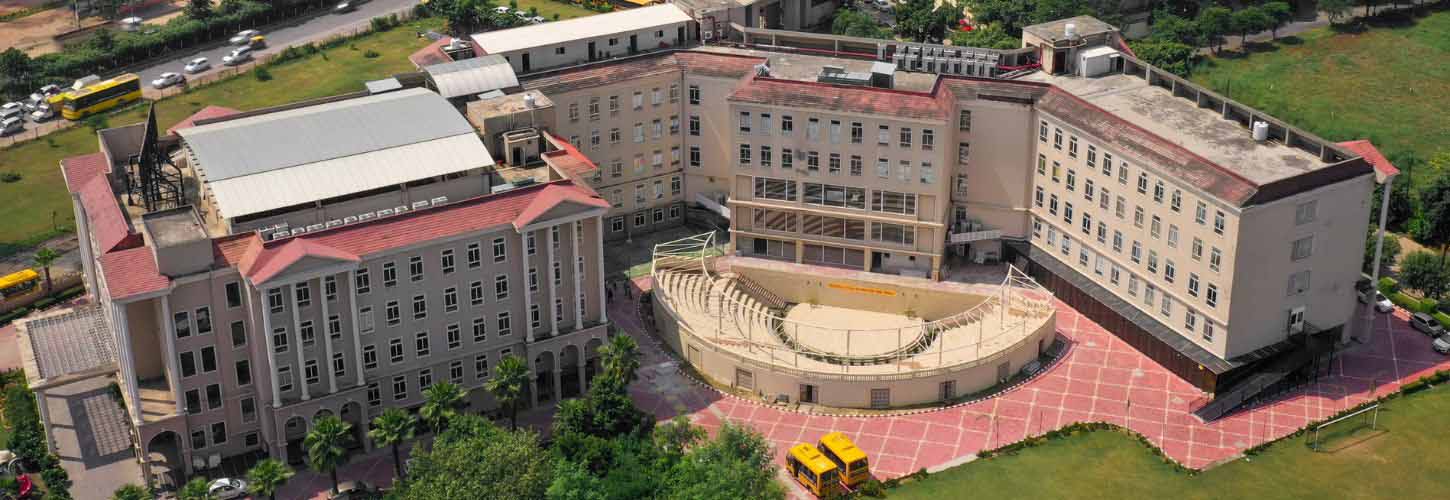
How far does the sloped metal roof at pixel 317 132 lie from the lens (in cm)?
12706

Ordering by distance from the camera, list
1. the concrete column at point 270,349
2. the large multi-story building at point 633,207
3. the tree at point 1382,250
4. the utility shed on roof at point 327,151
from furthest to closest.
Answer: the tree at point 1382,250
the utility shed on roof at point 327,151
the large multi-story building at point 633,207
the concrete column at point 270,349

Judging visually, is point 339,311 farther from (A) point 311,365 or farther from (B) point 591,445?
(B) point 591,445

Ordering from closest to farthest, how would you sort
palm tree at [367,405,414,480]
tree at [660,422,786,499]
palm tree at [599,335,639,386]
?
1. tree at [660,422,786,499]
2. palm tree at [367,405,414,480]
3. palm tree at [599,335,639,386]

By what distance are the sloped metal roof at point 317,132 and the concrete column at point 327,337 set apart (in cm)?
1248

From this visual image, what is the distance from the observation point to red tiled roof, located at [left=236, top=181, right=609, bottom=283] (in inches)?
4702

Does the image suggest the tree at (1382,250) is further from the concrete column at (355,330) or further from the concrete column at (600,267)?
the concrete column at (355,330)

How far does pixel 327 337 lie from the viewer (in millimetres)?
122938

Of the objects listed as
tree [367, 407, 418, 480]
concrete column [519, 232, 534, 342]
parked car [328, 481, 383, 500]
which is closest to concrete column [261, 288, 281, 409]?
parked car [328, 481, 383, 500]

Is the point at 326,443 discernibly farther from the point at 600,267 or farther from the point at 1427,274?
the point at 1427,274

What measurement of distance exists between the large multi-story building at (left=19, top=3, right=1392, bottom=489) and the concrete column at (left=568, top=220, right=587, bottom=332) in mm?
350

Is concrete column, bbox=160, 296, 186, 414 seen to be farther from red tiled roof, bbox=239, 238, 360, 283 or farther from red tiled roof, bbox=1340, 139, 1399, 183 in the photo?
red tiled roof, bbox=1340, 139, 1399, 183

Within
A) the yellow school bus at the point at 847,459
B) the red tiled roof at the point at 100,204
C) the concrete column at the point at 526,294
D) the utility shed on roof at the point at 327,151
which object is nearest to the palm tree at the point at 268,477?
the utility shed on roof at the point at 327,151

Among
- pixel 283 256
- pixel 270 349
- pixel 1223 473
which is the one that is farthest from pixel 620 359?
pixel 1223 473

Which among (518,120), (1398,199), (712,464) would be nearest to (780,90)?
(518,120)
